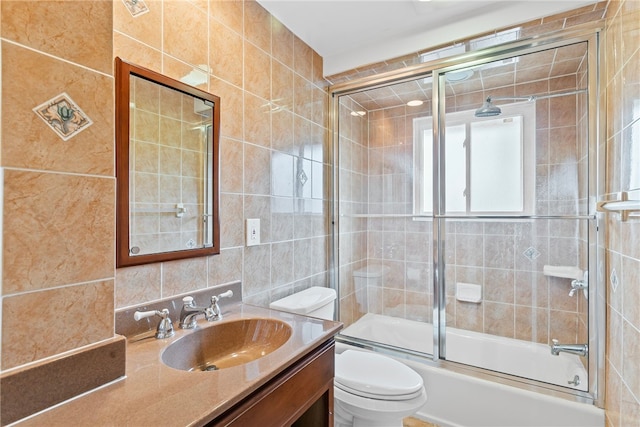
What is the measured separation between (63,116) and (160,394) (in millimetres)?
667

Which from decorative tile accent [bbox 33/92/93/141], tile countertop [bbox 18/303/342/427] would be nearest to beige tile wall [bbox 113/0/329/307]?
tile countertop [bbox 18/303/342/427]

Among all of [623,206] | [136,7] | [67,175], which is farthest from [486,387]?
[136,7]

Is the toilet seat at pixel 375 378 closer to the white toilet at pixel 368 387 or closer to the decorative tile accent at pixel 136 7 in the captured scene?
the white toilet at pixel 368 387

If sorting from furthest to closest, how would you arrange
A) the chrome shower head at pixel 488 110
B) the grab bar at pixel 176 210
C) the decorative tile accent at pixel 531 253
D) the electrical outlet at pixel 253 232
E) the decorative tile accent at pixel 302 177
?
the chrome shower head at pixel 488 110, the decorative tile accent at pixel 531 253, the decorative tile accent at pixel 302 177, the electrical outlet at pixel 253 232, the grab bar at pixel 176 210

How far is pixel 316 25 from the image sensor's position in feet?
6.13

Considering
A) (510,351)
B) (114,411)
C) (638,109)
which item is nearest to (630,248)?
(638,109)

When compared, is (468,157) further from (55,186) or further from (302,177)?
(55,186)

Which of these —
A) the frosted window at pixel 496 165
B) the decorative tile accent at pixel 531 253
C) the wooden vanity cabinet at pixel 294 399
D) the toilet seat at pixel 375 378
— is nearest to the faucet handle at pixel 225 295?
the wooden vanity cabinet at pixel 294 399

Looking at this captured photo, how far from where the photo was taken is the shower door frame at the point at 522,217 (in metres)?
1.60

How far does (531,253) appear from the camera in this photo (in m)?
2.23

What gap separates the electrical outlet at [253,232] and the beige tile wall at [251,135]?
0.03 metres

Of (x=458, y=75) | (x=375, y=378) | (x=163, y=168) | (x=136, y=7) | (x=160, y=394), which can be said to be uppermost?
(x=458, y=75)

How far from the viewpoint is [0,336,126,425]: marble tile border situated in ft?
1.96

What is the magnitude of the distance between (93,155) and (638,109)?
69.7 inches
